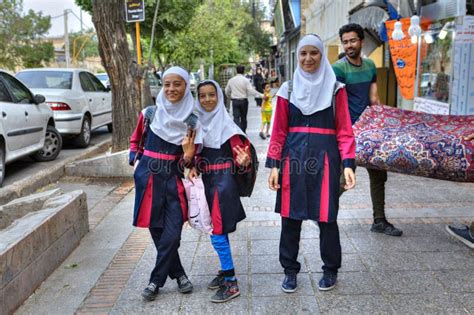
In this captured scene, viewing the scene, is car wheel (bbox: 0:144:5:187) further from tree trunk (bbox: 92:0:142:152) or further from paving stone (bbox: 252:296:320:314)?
paving stone (bbox: 252:296:320:314)

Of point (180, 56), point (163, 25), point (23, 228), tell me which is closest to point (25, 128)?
point (23, 228)

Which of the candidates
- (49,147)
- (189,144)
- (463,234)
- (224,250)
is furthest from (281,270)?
(49,147)

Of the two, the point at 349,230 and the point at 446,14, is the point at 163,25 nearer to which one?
the point at 446,14

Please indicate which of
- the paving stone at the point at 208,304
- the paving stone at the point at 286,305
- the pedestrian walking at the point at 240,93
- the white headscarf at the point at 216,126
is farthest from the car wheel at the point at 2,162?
the pedestrian walking at the point at 240,93

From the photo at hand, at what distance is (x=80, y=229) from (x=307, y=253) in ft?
6.87

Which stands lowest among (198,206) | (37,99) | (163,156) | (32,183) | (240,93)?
(32,183)

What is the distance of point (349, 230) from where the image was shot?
15.2 ft

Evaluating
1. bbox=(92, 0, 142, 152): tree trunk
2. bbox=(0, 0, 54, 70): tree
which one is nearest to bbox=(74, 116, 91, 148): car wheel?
bbox=(92, 0, 142, 152): tree trunk

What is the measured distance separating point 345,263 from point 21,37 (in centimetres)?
4077

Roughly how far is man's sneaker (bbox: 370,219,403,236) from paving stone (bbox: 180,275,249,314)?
1590 mm

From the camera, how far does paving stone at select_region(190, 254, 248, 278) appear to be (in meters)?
3.80

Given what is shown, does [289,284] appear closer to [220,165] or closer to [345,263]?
[345,263]

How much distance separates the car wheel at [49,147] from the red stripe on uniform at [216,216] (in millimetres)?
5965

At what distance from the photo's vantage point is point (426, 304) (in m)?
3.14
